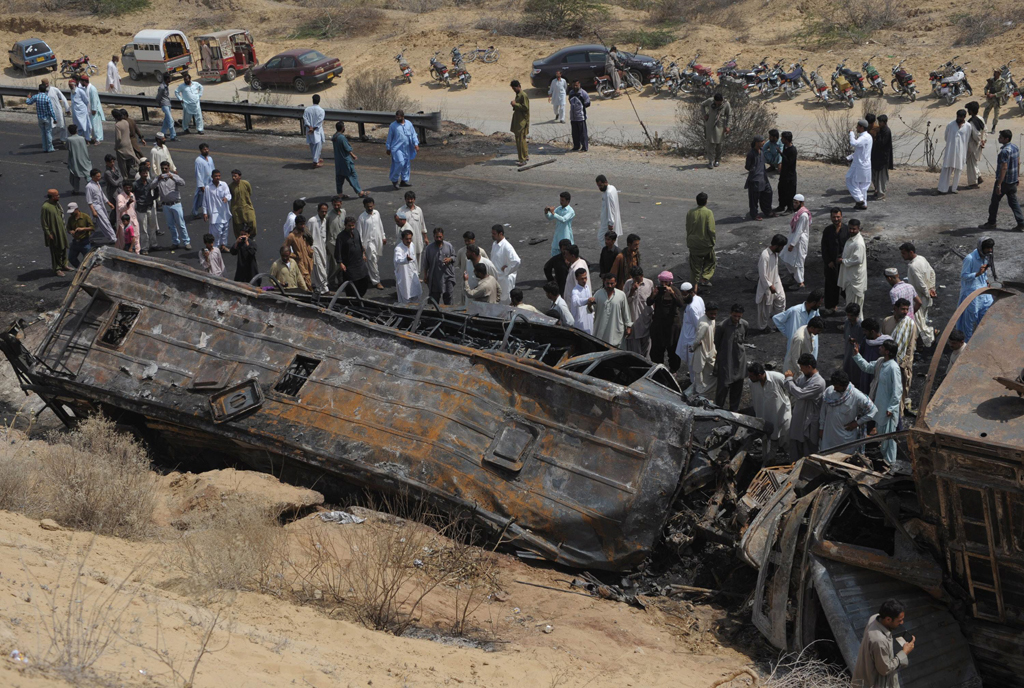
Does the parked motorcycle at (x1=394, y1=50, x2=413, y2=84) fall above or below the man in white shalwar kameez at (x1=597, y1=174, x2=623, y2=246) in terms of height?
above

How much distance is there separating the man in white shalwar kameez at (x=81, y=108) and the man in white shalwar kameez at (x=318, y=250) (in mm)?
12324

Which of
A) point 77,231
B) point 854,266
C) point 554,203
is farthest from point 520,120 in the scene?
point 854,266

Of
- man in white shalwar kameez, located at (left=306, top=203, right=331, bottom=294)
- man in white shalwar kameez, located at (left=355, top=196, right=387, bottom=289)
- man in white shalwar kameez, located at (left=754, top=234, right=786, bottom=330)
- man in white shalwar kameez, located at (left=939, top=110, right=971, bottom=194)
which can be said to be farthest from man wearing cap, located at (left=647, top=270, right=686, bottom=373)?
man in white shalwar kameez, located at (left=939, top=110, right=971, bottom=194)

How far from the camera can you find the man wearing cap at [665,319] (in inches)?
456

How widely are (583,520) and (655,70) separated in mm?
21438

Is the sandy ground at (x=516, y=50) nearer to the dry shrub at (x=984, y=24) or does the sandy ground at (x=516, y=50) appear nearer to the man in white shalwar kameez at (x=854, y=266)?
the dry shrub at (x=984, y=24)

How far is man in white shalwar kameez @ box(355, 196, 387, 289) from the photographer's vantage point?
14539 mm

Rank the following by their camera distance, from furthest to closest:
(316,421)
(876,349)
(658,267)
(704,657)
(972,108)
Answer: (972,108) < (658,267) < (876,349) < (316,421) < (704,657)

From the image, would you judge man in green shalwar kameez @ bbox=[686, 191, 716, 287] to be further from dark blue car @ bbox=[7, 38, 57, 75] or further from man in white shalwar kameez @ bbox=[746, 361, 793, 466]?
dark blue car @ bbox=[7, 38, 57, 75]

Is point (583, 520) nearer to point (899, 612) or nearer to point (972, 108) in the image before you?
point (899, 612)

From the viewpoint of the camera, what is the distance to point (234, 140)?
24.0 meters

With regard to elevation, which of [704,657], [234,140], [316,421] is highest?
[234,140]

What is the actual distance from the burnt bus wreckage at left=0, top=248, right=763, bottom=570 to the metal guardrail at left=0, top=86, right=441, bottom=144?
39.4ft

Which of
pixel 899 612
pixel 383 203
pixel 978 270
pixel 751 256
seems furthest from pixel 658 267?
pixel 899 612
